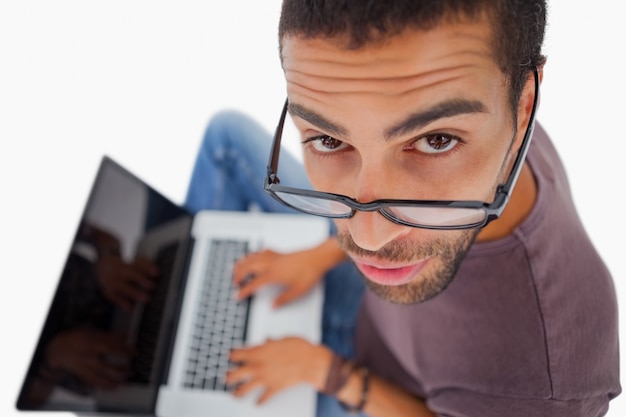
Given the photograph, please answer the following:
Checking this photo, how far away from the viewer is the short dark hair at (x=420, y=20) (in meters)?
0.52

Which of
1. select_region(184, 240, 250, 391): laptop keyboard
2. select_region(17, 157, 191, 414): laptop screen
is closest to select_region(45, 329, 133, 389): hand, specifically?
select_region(17, 157, 191, 414): laptop screen

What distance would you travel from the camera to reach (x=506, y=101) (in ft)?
2.02

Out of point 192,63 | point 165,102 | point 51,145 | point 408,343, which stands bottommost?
point 408,343

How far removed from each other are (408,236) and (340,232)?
0.14 metres

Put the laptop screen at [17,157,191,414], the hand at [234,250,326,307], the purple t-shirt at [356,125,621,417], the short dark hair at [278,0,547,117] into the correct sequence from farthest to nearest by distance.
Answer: the hand at [234,250,326,307], the laptop screen at [17,157,191,414], the purple t-shirt at [356,125,621,417], the short dark hair at [278,0,547,117]

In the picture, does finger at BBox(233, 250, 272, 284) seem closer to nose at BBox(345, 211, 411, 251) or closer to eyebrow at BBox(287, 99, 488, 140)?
nose at BBox(345, 211, 411, 251)

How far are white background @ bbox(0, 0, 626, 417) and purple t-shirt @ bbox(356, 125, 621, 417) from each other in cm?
72

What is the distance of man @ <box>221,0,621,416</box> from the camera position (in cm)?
56

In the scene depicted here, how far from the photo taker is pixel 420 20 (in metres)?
0.53

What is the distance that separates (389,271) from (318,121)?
0.99 feet

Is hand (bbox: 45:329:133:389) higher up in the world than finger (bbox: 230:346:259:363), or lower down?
lower down

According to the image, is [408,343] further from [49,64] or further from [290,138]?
[49,64]

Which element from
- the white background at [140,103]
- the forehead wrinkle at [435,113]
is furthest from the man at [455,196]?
the white background at [140,103]

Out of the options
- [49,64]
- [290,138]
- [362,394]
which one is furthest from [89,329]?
[49,64]
